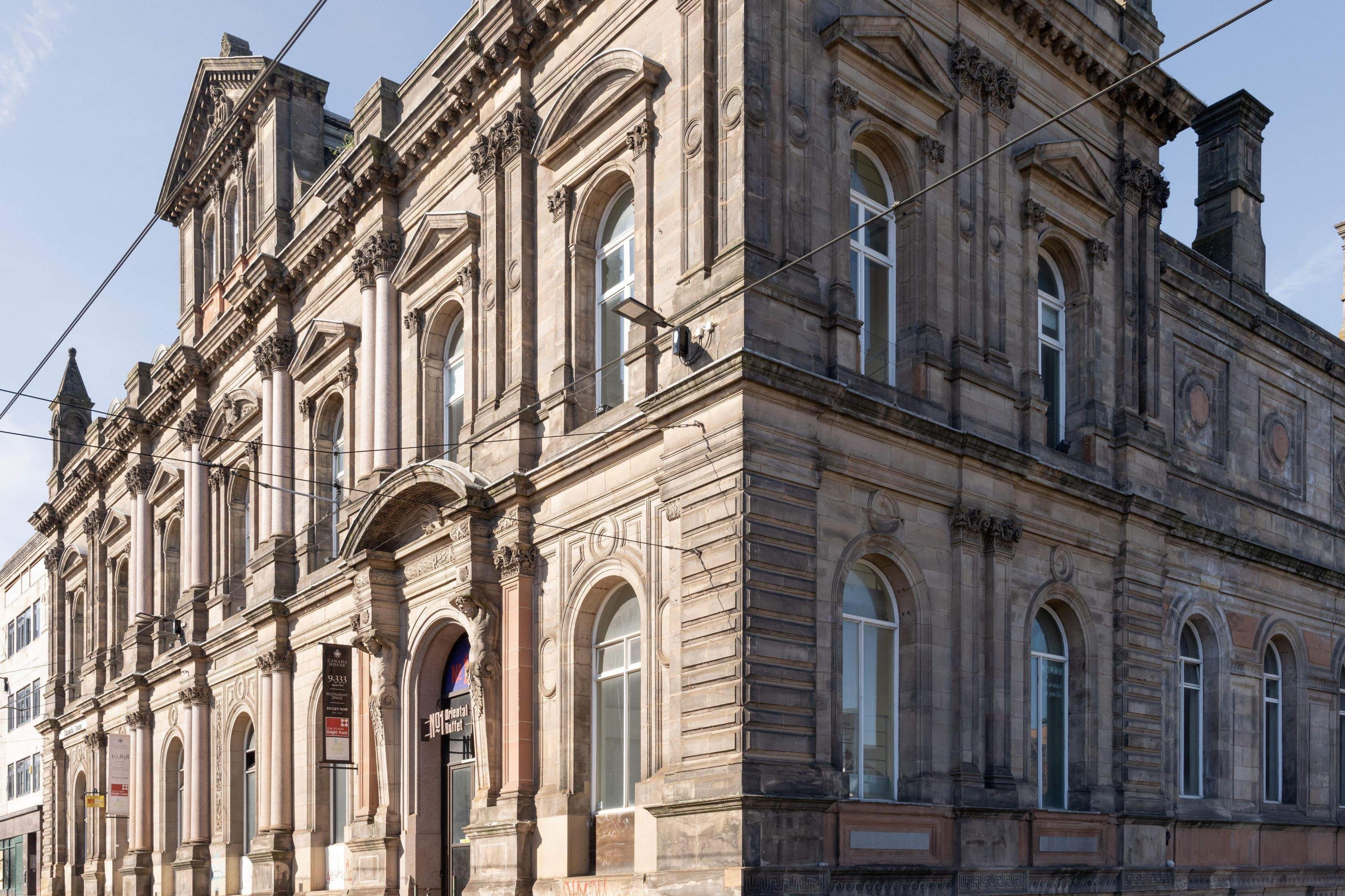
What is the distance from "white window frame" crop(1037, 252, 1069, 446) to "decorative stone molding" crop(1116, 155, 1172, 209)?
2.06 metres

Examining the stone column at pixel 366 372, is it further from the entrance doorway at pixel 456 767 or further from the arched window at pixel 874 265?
the arched window at pixel 874 265

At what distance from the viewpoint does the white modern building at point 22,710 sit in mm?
55969

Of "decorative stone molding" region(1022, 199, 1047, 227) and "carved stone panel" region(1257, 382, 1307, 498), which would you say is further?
"carved stone panel" region(1257, 382, 1307, 498)

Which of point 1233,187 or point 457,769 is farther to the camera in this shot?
point 1233,187

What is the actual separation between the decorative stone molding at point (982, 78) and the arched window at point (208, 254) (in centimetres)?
2325

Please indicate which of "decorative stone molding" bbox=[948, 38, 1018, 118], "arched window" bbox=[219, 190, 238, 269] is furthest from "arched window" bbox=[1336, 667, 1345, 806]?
"arched window" bbox=[219, 190, 238, 269]

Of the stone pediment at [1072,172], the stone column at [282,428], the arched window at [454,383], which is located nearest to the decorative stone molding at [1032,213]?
the stone pediment at [1072,172]

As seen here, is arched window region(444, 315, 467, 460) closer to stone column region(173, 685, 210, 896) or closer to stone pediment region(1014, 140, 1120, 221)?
stone pediment region(1014, 140, 1120, 221)

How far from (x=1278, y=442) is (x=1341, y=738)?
6.11 metres

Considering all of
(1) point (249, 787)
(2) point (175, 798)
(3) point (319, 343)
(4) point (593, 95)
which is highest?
(4) point (593, 95)

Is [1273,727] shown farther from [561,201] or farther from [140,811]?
[140,811]

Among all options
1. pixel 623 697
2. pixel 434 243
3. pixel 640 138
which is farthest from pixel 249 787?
pixel 640 138

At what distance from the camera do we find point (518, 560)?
71.4 ft

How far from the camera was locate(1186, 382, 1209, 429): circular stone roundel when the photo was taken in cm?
2722
